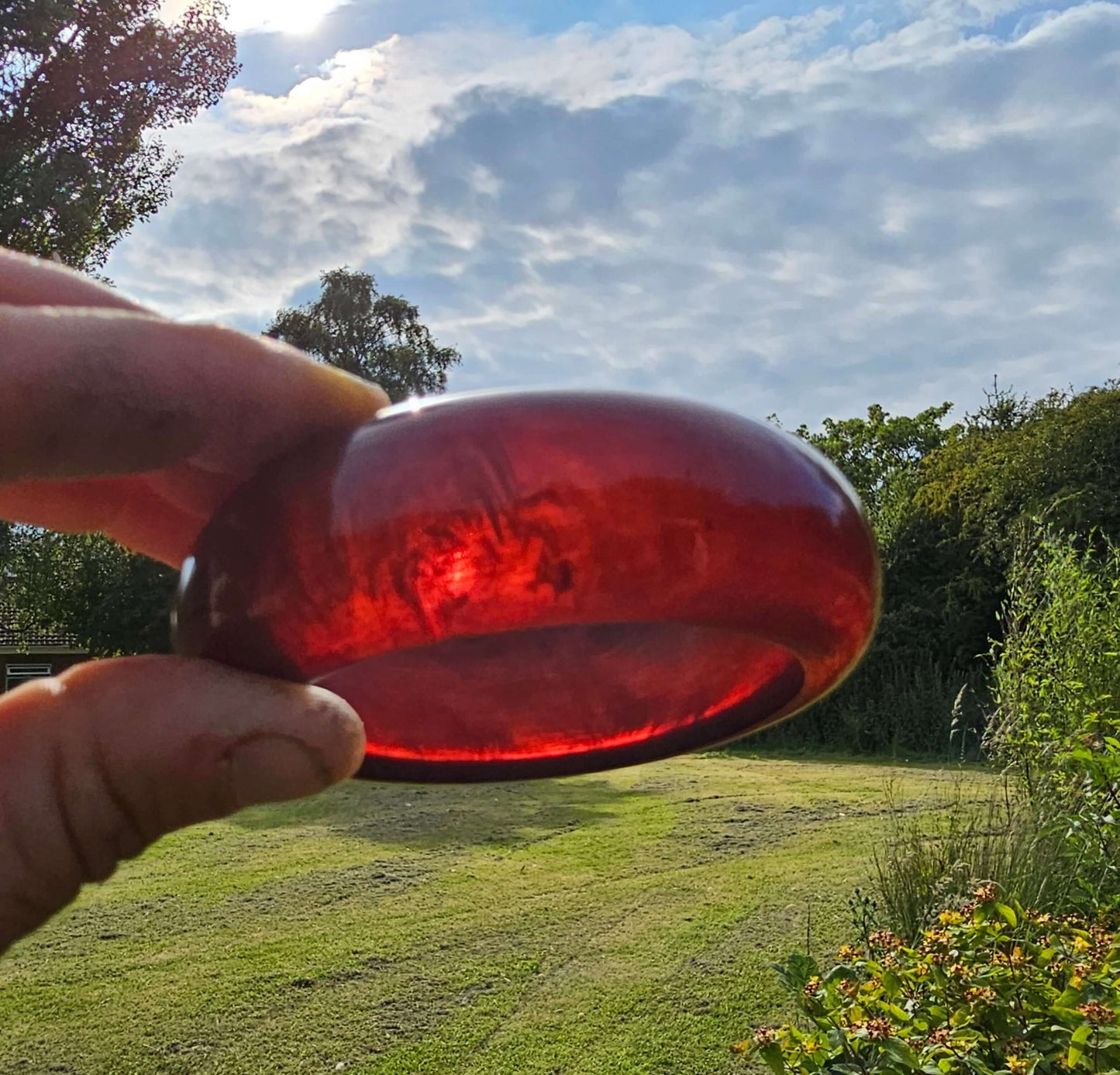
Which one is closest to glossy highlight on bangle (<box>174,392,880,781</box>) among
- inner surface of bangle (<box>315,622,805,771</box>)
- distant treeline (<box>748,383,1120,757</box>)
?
inner surface of bangle (<box>315,622,805,771</box>)

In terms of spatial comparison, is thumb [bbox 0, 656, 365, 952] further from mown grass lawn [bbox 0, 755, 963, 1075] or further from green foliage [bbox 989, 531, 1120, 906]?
green foliage [bbox 989, 531, 1120, 906]

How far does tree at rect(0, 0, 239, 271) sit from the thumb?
32.9 ft

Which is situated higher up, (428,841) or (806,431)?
(806,431)

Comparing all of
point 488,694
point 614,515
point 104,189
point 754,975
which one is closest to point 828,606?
point 614,515

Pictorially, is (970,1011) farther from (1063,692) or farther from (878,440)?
(878,440)

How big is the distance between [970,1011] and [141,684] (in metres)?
Answer: 2.17

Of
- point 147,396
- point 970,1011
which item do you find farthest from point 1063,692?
point 147,396

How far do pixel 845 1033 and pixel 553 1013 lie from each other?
9.23 feet

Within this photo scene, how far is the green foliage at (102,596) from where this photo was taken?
18094 mm

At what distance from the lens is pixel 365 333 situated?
26.4 meters

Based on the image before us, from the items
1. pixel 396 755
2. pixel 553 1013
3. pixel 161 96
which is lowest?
pixel 553 1013

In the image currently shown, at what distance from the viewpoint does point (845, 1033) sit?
8.13 feet

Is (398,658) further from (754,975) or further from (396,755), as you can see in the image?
(754,975)

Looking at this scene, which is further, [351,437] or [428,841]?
[428,841]
